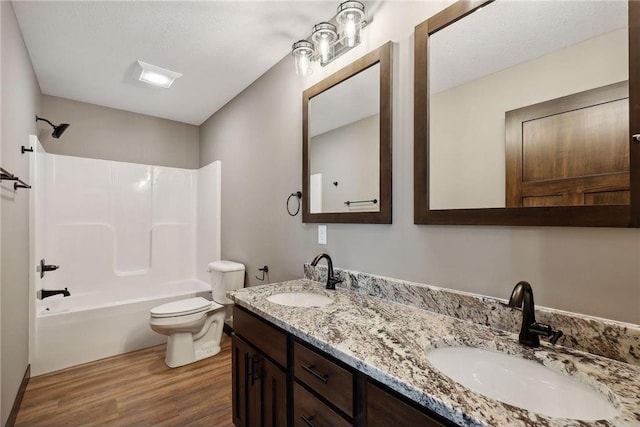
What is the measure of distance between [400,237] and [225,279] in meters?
1.81

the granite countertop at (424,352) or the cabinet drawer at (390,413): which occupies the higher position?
the granite countertop at (424,352)

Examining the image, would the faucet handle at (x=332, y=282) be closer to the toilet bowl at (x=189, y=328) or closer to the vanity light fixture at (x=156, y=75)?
the toilet bowl at (x=189, y=328)

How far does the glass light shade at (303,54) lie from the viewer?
176 centimetres

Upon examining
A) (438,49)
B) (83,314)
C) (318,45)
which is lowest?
(83,314)

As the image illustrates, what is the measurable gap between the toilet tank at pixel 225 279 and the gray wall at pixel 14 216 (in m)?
1.29

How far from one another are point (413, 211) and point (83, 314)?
9.23ft

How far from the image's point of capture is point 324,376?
976mm

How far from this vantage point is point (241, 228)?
2812 mm

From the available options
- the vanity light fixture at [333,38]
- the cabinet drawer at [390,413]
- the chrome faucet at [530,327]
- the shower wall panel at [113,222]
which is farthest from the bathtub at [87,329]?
the chrome faucet at [530,327]

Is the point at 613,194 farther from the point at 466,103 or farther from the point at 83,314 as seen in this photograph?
the point at 83,314

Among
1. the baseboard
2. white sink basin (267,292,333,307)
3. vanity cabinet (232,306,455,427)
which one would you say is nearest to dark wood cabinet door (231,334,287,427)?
vanity cabinet (232,306,455,427)

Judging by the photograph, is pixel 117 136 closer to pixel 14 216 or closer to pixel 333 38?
pixel 14 216

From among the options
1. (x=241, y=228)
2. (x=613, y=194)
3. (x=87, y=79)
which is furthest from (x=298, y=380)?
(x=87, y=79)

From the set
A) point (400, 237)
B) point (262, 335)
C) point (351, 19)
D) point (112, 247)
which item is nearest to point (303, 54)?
point (351, 19)
